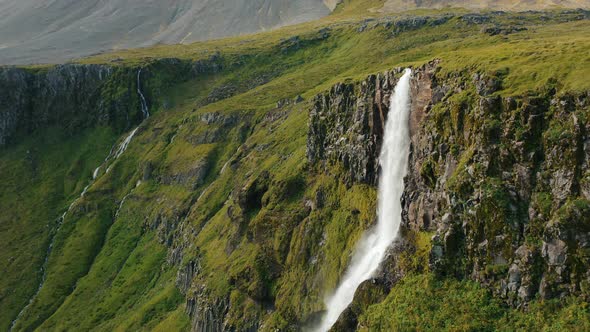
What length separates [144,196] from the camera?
565 ft

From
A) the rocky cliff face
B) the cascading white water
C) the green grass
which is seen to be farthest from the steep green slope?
the cascading white water

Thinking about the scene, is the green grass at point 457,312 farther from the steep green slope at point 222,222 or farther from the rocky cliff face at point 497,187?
the rocky cliff face at point 497,187

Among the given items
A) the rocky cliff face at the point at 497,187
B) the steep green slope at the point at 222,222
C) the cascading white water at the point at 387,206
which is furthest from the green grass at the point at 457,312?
the cascading white water at the point at 387,206

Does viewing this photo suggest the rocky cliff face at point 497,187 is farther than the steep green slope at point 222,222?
No

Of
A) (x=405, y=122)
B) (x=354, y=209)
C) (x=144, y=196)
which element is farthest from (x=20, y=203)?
(x=405, y=122)

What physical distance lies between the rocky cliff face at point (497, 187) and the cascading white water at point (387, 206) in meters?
2.47

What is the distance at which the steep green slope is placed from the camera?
7662 cm

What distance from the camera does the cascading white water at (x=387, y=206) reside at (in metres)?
71.1

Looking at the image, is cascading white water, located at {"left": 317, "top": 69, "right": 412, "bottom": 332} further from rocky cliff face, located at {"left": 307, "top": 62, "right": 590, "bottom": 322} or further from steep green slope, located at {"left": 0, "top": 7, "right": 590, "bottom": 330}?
steep green slope, located at {"left": 0, "top": 7, "right": 590, "bottom": 330}

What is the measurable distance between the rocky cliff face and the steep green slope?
2226 mm

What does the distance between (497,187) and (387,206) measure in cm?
2293

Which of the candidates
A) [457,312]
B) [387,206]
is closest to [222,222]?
[387,206]

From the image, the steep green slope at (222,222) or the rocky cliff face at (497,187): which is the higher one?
the rocky cliff face at (497,187)

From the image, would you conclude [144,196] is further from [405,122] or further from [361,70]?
[405,122]
